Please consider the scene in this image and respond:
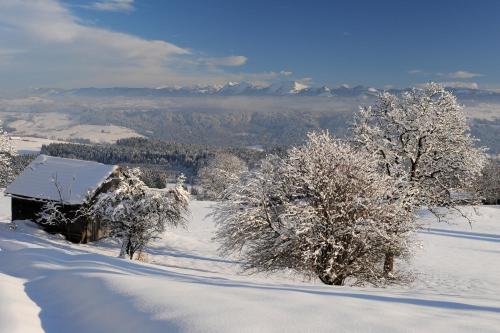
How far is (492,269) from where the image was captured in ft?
95.6

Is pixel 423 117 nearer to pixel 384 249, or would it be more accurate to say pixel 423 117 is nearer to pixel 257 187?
pixel 384 249

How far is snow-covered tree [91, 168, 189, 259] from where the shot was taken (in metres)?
27.8

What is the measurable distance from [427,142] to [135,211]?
63.8ft

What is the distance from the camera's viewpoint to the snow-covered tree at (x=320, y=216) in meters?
15.8

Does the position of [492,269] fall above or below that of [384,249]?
below

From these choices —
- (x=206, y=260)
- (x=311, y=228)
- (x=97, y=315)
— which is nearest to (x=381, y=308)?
(x=97, y=315)

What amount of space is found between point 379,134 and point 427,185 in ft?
13.3

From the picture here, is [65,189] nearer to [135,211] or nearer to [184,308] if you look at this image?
[135,211]

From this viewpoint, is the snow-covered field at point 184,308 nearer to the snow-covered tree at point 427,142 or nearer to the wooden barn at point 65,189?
the snow-covered tree at point 427,142

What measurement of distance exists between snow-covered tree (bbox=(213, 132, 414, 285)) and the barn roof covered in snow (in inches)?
925

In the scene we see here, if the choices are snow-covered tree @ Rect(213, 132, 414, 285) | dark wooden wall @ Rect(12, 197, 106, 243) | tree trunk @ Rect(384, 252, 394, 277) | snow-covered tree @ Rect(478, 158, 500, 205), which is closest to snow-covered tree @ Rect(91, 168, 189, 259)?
dark wooden wall @ Rect(12, 197, 106, 243)

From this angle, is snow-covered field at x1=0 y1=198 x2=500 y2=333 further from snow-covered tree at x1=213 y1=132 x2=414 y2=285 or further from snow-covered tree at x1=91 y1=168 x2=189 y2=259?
snow-covered tree at x1=91 y1=168 x2=189 y2=259

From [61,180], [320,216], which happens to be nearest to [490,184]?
[61,180]

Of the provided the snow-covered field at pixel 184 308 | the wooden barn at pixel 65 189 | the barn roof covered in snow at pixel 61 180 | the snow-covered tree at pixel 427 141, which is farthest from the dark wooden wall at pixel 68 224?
the snow-covered tree at pixel 427 141
